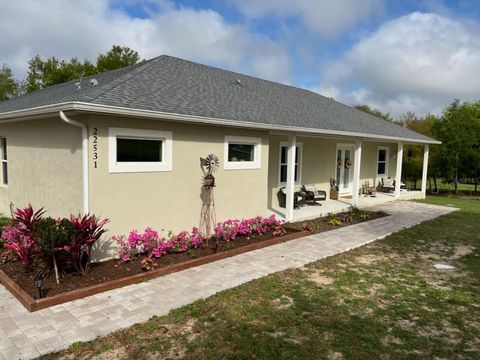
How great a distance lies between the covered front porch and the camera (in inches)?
445

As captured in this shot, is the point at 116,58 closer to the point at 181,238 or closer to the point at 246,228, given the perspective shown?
the point at 246,228

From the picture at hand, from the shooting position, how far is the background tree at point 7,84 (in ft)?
116

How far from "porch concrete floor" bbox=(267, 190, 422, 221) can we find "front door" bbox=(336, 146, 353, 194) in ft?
2.76

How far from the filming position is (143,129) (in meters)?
6.64

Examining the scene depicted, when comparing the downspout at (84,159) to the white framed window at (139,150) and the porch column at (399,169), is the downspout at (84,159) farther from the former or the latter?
the porch column at (399,169)

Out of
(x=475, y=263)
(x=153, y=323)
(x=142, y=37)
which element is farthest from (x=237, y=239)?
(x=142, y=37)

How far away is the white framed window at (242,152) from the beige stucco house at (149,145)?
0.03 m

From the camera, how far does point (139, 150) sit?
667 cm

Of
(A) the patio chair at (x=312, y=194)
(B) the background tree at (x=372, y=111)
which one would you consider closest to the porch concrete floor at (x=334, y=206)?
(A) the patio chair at (x=312, y=194)

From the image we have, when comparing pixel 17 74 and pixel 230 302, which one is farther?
pixel 17 74

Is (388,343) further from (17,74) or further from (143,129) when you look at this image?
(17,74)

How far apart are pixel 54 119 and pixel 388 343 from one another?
23.4 feet

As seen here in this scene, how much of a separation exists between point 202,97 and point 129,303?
549cm

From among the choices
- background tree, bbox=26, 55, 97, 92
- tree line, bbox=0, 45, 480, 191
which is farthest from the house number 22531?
background tree, bbox=26, 55, 97, 92
